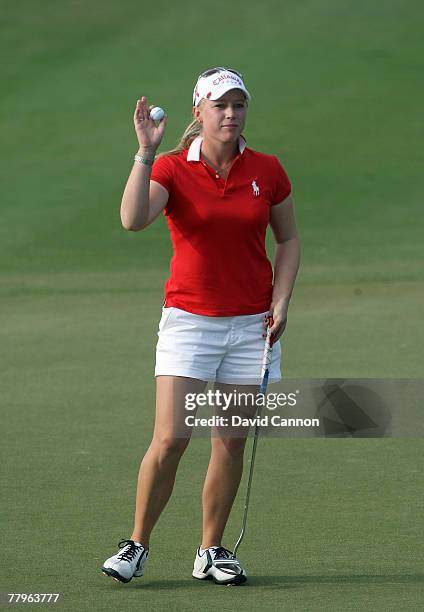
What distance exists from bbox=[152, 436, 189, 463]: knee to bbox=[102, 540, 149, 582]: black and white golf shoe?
39cm

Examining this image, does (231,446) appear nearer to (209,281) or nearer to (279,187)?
(209,281)

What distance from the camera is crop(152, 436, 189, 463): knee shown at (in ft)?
20.8

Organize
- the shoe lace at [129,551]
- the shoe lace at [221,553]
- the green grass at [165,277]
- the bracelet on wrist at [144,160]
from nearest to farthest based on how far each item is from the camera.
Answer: the bracelet on wrist at [144,160]
the shoe lace at [129,551]
the shoe lace at [221,553]
the green grass at [165,277]

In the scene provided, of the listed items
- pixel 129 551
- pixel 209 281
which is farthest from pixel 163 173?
pixel 129 551

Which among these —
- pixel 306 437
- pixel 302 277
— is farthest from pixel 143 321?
pixel 306 437

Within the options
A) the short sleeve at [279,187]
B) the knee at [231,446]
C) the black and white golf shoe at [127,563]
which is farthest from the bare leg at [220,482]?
the short sleeve at [279,187]

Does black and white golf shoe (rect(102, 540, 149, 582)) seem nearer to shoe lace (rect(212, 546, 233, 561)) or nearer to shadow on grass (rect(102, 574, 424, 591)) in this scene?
shadow on grass (rect(102, 574, 424, 591))

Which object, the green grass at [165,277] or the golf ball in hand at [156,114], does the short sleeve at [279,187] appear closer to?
the golf ball in hand at [156,114]

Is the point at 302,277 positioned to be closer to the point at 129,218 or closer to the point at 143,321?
the point at 143,321

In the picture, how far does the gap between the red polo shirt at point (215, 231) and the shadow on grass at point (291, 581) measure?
115 cm

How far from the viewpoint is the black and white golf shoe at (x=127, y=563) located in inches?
248

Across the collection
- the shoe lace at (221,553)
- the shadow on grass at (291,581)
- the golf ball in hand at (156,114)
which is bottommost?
the shadow on grass at (291,581)

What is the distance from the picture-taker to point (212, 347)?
634 centimetres

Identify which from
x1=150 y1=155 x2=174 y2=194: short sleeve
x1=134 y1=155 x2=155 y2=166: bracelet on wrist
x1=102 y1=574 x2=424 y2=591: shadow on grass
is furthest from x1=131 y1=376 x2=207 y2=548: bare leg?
x1=134 y1=155 x2=155 y2=166: bracelet on wrist
